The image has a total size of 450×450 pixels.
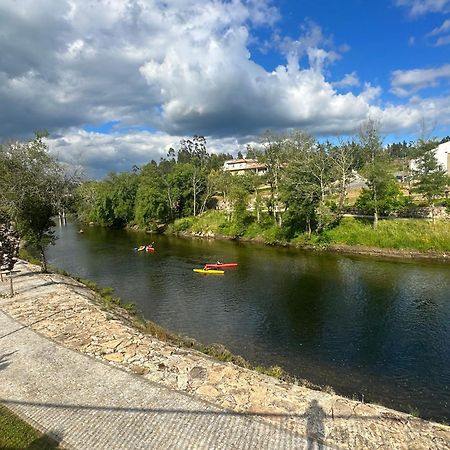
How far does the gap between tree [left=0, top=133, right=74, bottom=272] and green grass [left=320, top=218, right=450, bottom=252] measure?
35130mm

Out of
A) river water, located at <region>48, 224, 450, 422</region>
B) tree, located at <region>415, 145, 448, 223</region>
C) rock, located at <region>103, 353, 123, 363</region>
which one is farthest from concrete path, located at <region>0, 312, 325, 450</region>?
tree, located at <region>415, 145, 448, 223</region>

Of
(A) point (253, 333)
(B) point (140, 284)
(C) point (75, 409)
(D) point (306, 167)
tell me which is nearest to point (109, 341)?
(C) point (75, 409)

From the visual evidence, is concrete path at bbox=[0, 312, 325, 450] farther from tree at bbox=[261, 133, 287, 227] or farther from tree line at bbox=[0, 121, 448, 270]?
tree at bbox=[261, 133, 287, 227]

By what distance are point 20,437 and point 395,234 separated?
46.2 m

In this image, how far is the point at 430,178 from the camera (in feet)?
162

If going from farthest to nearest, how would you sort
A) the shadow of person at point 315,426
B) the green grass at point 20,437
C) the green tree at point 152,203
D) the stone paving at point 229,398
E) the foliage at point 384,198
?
1. the green tree at point 152,203
2. the foliage at point 384,198
3. the stone paving at point 229,398
4. the shadow of person at point 315,426
5. the green grass at point 20,437

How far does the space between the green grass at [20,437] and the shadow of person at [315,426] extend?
22.3 ft

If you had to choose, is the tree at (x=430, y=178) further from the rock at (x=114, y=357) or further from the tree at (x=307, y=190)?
the rock at (x=114, y=357)

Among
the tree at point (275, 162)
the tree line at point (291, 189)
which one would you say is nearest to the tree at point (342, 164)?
the tree line at point (291, 189)

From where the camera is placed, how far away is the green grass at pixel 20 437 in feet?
32.8

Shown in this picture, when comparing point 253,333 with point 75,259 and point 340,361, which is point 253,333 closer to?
point 340,361

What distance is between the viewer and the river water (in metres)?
18.1

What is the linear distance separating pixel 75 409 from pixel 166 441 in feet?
11.3

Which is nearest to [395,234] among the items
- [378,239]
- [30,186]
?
[378,239]
